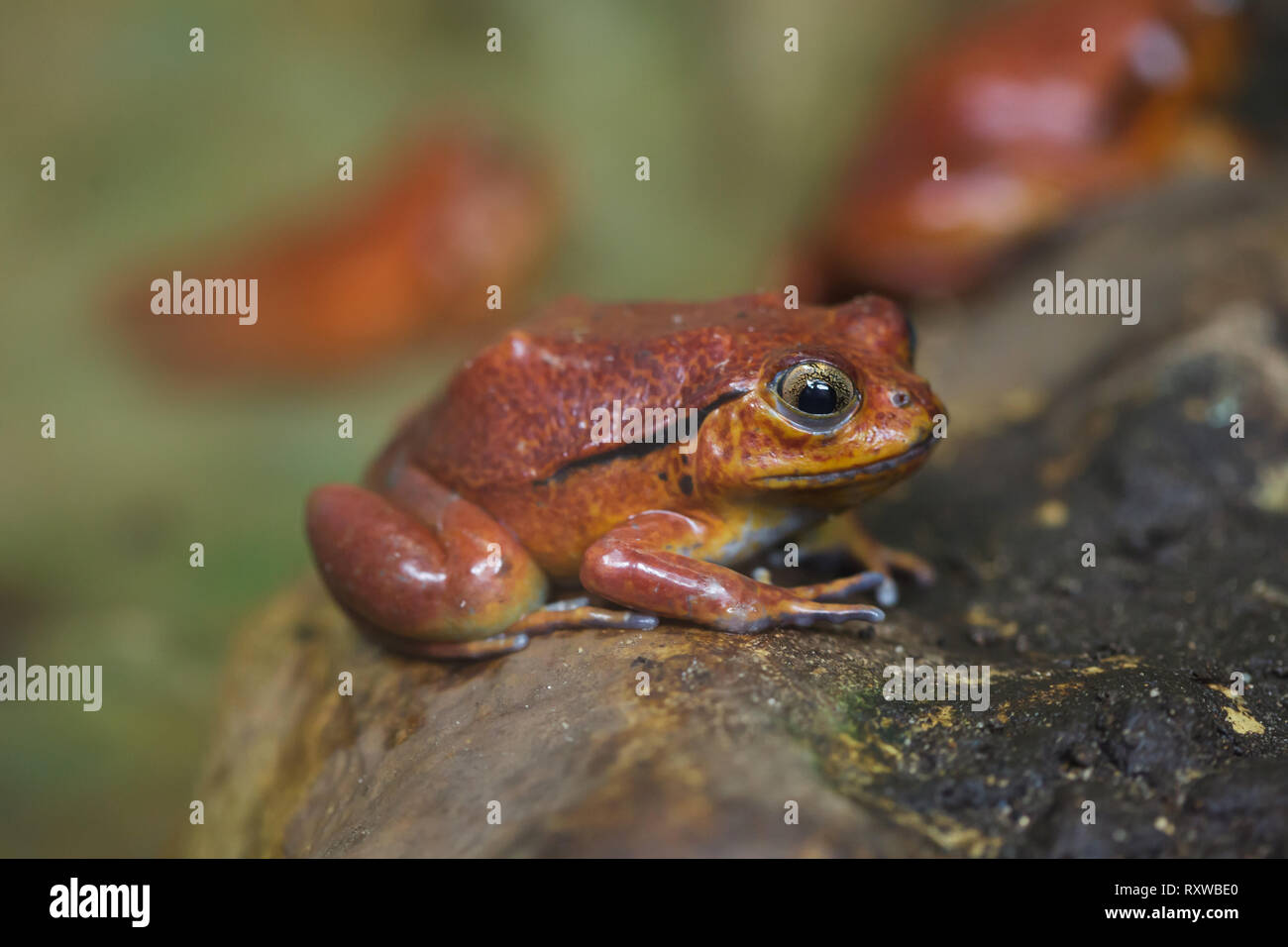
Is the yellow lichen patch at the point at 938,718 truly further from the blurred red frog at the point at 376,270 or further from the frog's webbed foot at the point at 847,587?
the blurred red frog at the point at 376,270

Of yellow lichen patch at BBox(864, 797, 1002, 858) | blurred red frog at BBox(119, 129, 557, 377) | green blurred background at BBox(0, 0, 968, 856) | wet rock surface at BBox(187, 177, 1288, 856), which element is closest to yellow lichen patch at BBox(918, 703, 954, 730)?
wet rock surface at BBox(187, 177, 1288, 856)

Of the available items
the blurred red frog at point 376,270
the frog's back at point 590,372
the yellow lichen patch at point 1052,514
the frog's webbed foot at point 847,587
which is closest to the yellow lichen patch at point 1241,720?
the frog's webbed foot at point 847,587

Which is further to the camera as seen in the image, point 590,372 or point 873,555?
point 873,555

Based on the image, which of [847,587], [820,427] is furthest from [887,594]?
[820,427]

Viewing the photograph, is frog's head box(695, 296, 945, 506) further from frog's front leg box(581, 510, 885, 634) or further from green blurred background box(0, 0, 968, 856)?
green blurred background box(0, 0, 968, 856)

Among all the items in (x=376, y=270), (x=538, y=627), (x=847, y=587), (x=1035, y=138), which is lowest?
(x=538, y=627)

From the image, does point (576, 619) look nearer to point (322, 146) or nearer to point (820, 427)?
point (820, 427)
